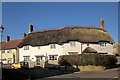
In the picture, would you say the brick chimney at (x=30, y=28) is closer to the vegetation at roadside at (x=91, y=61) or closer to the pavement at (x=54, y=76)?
the vegetation at roadside at (x=91, y=61)

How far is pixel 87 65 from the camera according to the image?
41.6 metres

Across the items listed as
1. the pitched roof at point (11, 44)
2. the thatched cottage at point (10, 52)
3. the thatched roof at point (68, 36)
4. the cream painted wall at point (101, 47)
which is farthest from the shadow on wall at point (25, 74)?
the pitched roof at point (11, 44)

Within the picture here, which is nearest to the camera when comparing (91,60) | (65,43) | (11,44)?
(91,60)

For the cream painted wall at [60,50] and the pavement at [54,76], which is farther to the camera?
the cream painted wall at [60,50]

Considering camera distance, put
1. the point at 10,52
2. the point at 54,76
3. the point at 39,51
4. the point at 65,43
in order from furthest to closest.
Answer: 1. the point at 10,52
2. the point at 39,51
3. the point at 65,43
4. the point at 54,76

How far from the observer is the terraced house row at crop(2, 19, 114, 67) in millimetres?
54562

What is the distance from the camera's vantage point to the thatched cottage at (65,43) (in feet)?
179

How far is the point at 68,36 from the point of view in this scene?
181 ft

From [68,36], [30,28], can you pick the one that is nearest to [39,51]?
[68,36]

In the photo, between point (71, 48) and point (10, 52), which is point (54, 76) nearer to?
point (71, 48)

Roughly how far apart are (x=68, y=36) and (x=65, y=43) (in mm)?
1766

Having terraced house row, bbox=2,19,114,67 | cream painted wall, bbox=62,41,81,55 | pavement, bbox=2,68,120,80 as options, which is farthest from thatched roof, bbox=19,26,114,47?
pavement, bbox=2,68,120,80

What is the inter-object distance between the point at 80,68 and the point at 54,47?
1545 cm

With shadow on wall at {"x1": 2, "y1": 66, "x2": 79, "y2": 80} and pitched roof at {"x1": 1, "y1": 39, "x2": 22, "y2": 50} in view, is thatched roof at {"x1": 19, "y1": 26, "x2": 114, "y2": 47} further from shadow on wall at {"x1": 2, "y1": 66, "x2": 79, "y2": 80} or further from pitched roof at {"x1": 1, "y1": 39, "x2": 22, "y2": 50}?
shadow on wall at {"x1": 2, "y1": 66, "x2": 79, "y2": 80}
